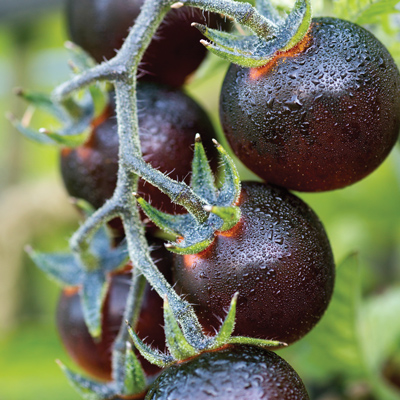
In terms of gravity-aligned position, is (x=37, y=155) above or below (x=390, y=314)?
below

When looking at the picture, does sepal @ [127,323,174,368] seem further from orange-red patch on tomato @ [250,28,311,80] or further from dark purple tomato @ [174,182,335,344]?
orange-red patch on tomato @ [250,28,311,80]

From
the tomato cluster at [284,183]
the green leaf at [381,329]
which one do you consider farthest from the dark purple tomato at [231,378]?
the green leaf at [381,329]

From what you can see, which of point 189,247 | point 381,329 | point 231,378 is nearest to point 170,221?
point 189,247

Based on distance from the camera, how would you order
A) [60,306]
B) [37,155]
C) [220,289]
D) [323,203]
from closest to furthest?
1. [220,289]
2. [60,306]
3. [323,203]
4. [37,155]

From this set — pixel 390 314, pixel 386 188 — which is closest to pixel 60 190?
pixel 386 188

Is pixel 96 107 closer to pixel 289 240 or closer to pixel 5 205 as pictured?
pixel 289 240

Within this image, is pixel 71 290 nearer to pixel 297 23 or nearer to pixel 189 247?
pixel 189 247
